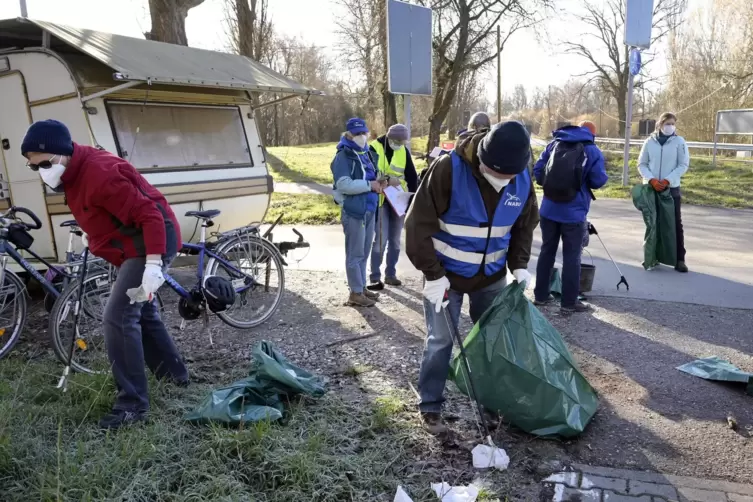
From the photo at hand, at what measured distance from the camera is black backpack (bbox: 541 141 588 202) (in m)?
5.27

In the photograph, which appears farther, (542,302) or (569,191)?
(542,302)

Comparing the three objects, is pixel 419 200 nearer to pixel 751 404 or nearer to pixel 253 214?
pixel 751 404

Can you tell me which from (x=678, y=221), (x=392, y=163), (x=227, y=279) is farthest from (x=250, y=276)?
(x=678, y=221)

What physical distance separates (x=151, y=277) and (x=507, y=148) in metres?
2.10

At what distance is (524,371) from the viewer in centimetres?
326

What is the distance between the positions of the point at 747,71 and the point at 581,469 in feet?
85.4

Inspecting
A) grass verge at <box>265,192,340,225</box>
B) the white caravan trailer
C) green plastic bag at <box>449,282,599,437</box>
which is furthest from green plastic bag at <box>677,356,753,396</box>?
grass verge at <box>265,192,340,225</box>

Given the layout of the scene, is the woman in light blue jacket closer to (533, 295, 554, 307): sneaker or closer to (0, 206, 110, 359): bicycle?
(533, 295, 554, 307): sneaker

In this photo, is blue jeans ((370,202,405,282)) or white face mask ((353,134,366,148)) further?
blue jeans ((370,202,405,282))

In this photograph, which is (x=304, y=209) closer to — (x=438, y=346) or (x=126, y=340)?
(x=126, y=340)

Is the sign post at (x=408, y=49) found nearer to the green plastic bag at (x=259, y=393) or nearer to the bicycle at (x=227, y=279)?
the bicycle at (x=227, y=279)

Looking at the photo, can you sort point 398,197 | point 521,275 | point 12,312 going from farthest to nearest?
point 398,197 < point 12,312 < point 521,275

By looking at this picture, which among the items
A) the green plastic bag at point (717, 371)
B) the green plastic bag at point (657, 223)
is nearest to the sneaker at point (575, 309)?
the green plastic bag at point (717, 371)

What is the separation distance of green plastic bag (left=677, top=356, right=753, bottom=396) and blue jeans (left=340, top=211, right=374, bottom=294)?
293 cm
